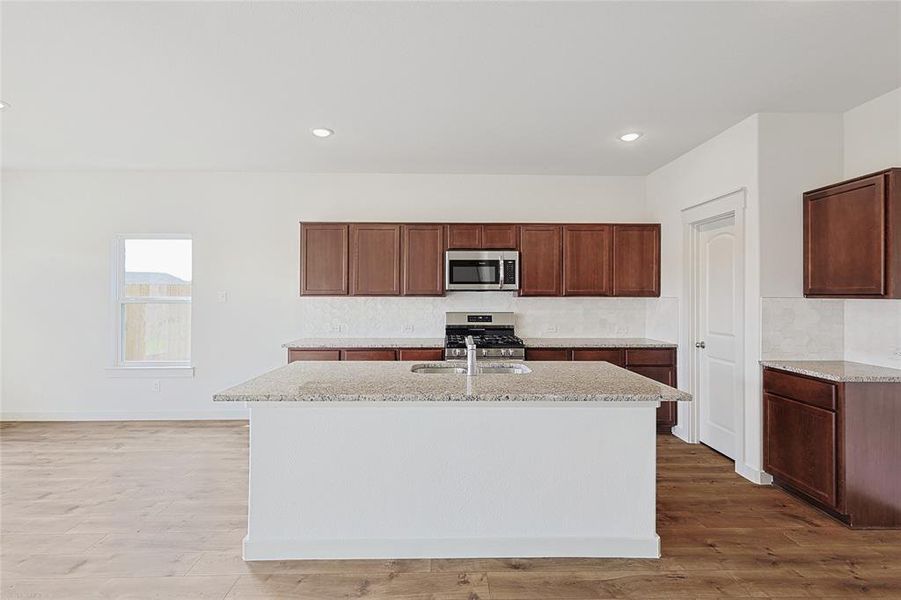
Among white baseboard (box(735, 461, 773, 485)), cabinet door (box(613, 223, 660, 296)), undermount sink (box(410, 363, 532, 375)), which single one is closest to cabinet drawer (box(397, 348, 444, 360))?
undermount sink (box(410, 363, 532, 375))

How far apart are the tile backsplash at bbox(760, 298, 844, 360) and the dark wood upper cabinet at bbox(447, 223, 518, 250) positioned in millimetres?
2360

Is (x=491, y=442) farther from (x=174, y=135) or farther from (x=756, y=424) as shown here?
(x=174, y=135)

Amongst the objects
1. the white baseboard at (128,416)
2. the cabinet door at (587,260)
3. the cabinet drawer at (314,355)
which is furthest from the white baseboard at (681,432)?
the white baseboard at (128,416)

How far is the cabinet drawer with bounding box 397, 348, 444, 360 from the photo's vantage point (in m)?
4.82

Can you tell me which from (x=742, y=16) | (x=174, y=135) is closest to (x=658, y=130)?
(x=742, y=16)

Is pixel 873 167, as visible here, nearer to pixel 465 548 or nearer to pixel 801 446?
pixel 801 446

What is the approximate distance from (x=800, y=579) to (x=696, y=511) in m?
0.74

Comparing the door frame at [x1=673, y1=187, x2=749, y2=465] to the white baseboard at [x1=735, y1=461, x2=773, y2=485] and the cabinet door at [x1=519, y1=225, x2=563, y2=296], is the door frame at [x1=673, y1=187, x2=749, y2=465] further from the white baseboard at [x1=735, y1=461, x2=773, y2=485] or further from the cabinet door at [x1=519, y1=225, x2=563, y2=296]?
the cabinet door at [x1=519, y1=225, x2=563, y2=296]

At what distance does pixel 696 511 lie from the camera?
308cm

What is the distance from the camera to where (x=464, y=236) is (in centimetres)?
511

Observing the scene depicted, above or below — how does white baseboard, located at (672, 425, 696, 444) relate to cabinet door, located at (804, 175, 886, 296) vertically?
below

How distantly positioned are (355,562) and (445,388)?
38.6 inches

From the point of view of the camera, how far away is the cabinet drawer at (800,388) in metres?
2.97

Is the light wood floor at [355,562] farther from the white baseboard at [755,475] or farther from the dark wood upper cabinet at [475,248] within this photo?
the dark wood upper cabinet at [475,248]
